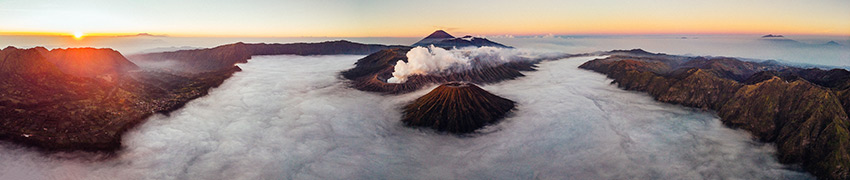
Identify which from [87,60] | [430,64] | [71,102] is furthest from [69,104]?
Answer: [87,60]

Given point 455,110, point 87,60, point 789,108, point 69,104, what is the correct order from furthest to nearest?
point 87,60 < point 455,110 < point 69,104 < point 789,108

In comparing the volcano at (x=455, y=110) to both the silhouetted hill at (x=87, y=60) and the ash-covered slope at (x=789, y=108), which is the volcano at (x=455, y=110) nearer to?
Answer: the ash-covered slope at (x=789, y=108)

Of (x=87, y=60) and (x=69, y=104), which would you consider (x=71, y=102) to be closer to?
(x=69, y=104)

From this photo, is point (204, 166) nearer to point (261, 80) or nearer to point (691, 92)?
point (261, 80)

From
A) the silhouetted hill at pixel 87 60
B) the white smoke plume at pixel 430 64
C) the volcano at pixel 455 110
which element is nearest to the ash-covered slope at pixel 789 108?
the volcano at pixel 455 110

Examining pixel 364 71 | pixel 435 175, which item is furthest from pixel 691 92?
pixel 364 71

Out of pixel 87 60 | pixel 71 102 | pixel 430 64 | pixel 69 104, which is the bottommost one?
pixel 69 104

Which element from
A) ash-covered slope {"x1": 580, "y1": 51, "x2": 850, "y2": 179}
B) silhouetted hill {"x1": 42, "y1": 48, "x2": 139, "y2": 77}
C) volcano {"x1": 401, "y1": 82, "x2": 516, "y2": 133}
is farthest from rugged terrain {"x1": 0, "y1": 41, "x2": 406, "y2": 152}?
ash-covered slope {"x1": 580, "y1": 51, "x2": 850, "y2": 179}

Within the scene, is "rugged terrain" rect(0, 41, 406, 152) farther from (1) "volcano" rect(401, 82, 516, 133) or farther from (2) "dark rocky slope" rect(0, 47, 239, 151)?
(1) "volcano" rect(401, 82, 516, 133)

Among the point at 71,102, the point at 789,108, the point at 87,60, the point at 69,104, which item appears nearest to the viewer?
the point at 789,108
